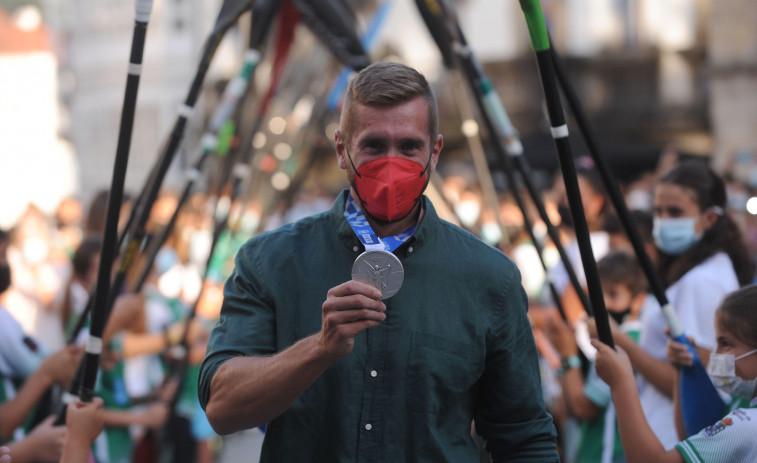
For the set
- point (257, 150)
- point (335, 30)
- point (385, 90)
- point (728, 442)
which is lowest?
point (728, 442)

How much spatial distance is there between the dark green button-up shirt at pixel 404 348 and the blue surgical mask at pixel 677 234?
162 centimetres

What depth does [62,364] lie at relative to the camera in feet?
12.8

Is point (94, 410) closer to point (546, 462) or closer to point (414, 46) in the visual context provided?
point (546, 462)

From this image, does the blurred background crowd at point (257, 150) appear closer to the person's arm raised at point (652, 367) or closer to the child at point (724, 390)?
the person's arm raised at point (652, 367)

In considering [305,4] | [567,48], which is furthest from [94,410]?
[567,48]

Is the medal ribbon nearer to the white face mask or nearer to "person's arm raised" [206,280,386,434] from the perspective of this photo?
"person's arm raised" [206,280,386,434]

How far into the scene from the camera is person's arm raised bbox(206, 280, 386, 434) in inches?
82.5

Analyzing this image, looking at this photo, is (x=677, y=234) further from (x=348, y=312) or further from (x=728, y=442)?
(x=348, y=312)

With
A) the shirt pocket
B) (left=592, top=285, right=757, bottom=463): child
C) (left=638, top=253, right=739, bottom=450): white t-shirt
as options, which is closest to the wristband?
(left=638, top=253, right=739, bottom=450): white t-shirt

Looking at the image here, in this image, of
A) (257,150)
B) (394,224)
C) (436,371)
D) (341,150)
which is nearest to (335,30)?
(341,150)

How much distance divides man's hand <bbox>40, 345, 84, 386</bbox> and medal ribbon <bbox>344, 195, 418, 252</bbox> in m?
1.82

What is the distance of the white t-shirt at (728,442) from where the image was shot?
2.88 m

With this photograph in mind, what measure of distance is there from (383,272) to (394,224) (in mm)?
340

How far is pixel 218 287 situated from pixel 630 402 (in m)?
5.02
